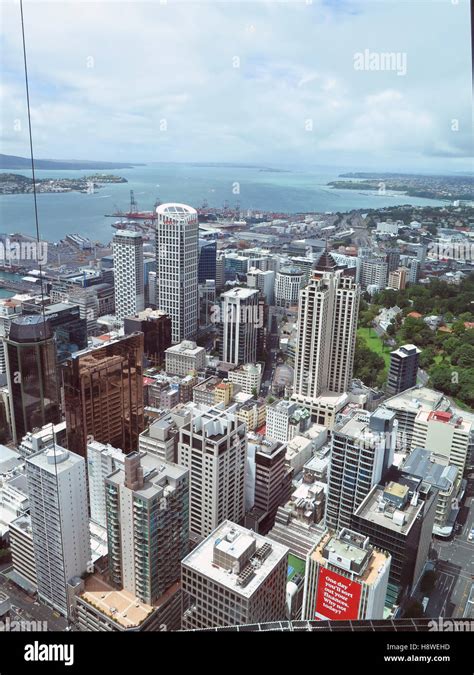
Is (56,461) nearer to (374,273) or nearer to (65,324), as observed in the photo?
(65,324)

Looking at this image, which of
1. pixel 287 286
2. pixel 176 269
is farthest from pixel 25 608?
pixel 287 286

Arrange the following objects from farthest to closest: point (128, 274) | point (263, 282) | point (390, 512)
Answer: point (263, 282) → point (128, 274) → point (390, 512)

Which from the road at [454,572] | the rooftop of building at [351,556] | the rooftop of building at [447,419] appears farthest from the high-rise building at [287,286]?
the rooftop of building at [351,556]

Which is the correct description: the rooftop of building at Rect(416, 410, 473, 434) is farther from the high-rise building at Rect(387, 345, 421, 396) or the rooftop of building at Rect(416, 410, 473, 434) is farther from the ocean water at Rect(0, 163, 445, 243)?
the ocean water at Rect(0, 163, 445, 243)

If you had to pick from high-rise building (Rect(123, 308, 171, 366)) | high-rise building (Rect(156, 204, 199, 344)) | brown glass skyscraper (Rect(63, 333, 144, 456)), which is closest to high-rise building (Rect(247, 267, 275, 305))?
high-rise building (Rect(156, 204, 199, 344))

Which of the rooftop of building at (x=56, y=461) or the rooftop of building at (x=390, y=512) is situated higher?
the rooftop of building at (x=56, y=461)

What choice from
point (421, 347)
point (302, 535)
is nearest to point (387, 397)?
point (421, 347)

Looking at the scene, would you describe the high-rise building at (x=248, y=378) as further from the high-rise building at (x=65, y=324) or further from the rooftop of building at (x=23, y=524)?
the rooftop of building at (x=23, y=524)

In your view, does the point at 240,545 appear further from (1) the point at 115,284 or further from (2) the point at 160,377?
(1) the point at 115,284

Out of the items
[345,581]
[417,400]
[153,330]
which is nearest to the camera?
[345,581]
